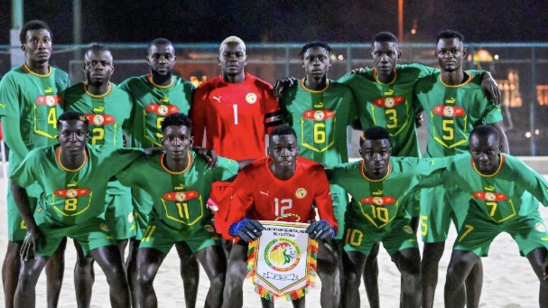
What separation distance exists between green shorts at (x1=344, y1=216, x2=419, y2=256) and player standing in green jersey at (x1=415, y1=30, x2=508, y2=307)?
0.31 metres

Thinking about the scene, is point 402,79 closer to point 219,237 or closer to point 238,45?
point 238,45

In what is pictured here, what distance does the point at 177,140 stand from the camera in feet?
21.0

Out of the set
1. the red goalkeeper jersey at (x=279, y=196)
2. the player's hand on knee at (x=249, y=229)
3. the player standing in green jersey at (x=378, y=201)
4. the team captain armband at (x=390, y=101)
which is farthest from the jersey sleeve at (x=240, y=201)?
the team captain armband at (x=390, y=101)

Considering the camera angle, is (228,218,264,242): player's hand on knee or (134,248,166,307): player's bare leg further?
(134,248,166,307): player's bare leg

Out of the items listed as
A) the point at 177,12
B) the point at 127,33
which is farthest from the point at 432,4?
the point at 127,33

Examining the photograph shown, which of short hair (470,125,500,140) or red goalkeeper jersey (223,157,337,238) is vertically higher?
short hair (470,125,500,140)

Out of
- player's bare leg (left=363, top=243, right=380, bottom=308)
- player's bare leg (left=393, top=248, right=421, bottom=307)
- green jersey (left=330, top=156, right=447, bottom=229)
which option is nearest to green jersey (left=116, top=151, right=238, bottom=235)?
green jersey (left=330, top=156, right=447, bottom=229)

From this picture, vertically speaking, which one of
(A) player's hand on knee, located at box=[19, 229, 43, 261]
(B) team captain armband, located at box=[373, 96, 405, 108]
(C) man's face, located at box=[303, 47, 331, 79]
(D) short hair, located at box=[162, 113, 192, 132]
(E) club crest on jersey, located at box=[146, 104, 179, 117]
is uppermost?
(C) man's face, located at box=[303, 47, 331, 79]

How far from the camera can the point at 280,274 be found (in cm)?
616

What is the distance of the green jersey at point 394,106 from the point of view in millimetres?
7160

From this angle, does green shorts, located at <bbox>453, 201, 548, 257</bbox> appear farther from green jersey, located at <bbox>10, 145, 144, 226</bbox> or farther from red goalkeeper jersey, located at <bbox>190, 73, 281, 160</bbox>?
green jersey, located at <bbox>10, 145, 144, 226</bbox>

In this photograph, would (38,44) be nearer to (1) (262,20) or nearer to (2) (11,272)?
(2) (11,272)

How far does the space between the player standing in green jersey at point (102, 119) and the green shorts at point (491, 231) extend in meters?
2.52

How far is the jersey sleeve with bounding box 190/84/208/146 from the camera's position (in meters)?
7.23
